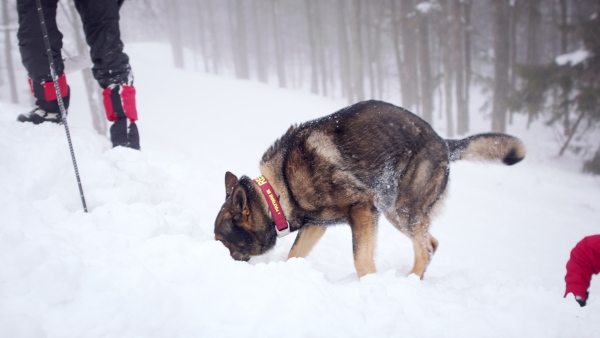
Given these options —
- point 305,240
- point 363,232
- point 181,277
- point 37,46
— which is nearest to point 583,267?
point 363,232

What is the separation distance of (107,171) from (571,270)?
13.7 feet

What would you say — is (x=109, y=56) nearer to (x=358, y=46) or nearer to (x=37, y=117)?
(x=37, y=117)

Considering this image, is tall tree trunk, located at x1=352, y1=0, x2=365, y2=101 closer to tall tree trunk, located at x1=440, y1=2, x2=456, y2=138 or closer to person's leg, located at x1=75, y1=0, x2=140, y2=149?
tall tree trunk, located at x1=440, y1=2, x2=456, y2=138

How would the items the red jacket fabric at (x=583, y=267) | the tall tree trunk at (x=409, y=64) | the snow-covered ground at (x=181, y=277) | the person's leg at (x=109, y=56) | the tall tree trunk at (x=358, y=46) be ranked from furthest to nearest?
the tall tree trunk at (x=409, y=64) < the tall tree trunk at (x=358, y=46) < the person's leg at (x=109, y=56) < the red jacket fabric at (x=583, y=267) < the snow-covered ground at (x=181, y=277)

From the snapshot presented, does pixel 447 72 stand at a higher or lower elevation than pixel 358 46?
lower

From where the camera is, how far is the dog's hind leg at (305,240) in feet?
10.9

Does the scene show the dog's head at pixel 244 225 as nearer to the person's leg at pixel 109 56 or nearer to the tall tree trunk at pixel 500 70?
the person's leg at pixel 109 56

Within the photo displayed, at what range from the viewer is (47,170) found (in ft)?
8.99

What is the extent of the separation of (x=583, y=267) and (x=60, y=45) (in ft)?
17.8

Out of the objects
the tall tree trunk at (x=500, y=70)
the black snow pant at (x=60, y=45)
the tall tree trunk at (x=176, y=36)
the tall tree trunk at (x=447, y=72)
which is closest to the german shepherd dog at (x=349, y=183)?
the black snow pant at (x=60, y=45)

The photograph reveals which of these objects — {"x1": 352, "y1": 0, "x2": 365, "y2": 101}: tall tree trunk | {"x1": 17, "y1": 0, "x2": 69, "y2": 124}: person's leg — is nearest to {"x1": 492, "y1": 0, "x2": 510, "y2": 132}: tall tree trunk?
{"x1": 352, "y1": 0, "x2": 365, "y2": 101}: tall tree trunk

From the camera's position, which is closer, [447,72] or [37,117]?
[37,117]

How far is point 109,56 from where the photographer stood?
11.7ft

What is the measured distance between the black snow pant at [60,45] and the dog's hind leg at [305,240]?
8.47ft
